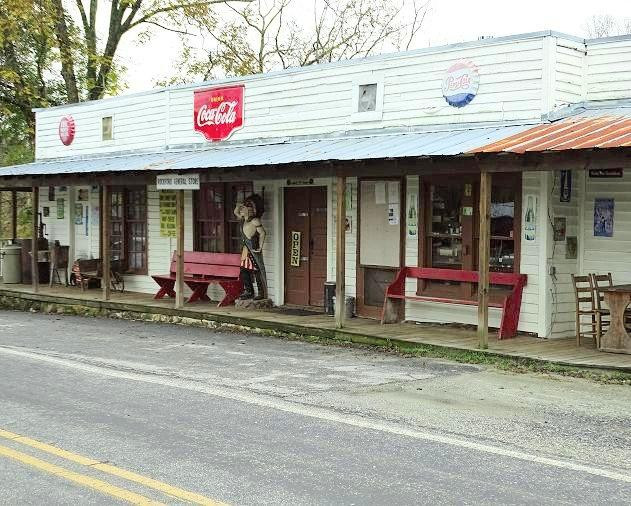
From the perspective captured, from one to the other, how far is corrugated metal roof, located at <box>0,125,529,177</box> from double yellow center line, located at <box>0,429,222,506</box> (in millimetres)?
6229

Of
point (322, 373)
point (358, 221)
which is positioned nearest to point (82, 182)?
point (358, 221)

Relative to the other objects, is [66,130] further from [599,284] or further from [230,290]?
[599,284]

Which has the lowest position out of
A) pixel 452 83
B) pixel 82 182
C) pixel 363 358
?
pixel 363 358

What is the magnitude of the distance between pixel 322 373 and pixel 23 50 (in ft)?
79.2

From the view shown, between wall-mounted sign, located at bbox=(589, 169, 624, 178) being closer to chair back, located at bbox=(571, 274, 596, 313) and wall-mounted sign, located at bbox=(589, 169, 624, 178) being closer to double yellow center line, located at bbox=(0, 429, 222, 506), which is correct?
chair back, located at bbox=(571, 274, 596, 313)

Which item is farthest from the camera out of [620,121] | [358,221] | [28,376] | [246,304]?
[246,304]

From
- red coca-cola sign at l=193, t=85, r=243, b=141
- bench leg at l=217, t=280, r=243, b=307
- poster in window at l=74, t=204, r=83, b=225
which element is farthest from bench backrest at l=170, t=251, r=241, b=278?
poster in window at l=74, t=204, r=83, b=225

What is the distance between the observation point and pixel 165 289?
17.4 m

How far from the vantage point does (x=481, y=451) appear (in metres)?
6.47

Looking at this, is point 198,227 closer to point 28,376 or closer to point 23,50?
point 28,376

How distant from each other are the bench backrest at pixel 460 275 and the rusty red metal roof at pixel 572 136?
2.09 m

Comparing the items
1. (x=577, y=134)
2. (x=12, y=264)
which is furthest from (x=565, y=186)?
(x=12, y=264)

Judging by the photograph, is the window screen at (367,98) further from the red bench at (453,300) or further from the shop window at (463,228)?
the red bench at (453,300)

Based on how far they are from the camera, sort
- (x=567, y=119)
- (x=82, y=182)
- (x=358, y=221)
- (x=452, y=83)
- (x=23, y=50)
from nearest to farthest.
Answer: (x=567, y=119) < (x=452, y=83) < (x=358, y=221) < (x=82, y=182) < (x=23, y=50)
